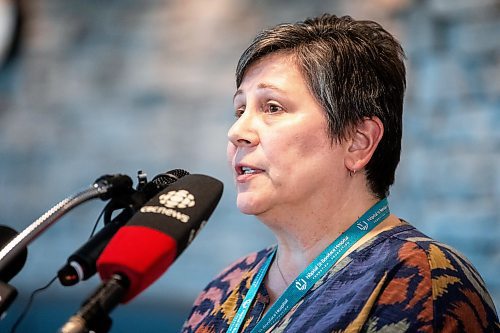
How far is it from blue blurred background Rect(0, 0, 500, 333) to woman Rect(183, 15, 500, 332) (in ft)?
3.02

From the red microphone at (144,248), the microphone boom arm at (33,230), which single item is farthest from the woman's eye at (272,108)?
the microphone boom arm at (33,230)

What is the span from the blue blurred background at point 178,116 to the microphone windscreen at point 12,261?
5.04ft

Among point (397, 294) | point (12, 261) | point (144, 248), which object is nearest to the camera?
point (144, 248)

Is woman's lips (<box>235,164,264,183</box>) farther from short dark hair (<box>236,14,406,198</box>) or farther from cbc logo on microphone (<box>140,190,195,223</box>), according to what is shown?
cbc logo on microphone (<box>140,190,195,223</box>)

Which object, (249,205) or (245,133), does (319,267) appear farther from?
(245,133)

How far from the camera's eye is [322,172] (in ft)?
4.88

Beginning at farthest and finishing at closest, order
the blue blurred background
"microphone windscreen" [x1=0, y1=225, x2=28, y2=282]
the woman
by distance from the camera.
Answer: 1. the blue blurred background
2. the woman
3. "microphone windscreen" [x1=0, y1=225, x2=28, y2=282]

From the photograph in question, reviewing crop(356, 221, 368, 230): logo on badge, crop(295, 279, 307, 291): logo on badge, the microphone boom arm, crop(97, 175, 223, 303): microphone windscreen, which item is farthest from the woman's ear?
the microphone boom arm

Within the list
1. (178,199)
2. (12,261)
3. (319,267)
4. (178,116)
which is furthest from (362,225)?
(178,116)

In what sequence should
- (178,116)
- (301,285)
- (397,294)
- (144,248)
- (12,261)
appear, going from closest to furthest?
(144,248) → (12,261) → (397,294) → (301,285) → (178,116)

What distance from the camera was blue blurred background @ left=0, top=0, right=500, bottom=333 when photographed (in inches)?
95.5

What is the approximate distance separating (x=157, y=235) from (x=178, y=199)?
3.6 inches

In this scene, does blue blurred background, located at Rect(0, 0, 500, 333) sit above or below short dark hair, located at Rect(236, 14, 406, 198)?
above

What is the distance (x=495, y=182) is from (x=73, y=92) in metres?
1.96
